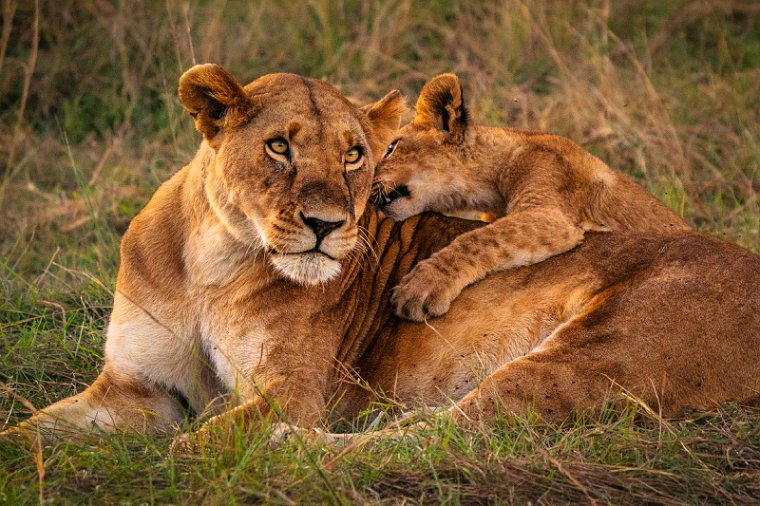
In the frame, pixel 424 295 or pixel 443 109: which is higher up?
pixel 443 109

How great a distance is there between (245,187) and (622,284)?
136 cm

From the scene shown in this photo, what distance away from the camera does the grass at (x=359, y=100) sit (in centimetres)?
300

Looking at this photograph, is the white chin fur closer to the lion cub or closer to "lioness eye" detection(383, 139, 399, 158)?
the lion cub

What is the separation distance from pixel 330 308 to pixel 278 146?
64 cm

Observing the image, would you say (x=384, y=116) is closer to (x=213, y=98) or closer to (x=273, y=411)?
(x=213, y=98)

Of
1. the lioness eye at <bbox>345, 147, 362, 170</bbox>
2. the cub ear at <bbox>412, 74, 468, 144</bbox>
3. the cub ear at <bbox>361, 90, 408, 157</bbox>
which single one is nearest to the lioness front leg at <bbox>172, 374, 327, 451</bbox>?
the lioness eye at <bbox>345, 147, 362, 170</bbox>

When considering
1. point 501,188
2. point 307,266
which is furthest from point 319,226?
point 501,188

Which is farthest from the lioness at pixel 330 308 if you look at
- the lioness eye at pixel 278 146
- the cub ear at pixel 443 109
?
the cub ear at pixel 443 109

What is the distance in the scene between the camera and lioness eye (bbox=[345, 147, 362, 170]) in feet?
12.4

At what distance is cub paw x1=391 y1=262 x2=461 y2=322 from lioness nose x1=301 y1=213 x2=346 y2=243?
542mm

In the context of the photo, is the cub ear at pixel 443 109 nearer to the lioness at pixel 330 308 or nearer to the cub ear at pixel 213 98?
the lioness at pixel 330 308

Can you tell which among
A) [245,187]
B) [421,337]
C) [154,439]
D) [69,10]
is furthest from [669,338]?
[69,10]

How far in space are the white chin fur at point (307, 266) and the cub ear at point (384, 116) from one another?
0.71 m

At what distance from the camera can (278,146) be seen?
3.63 meters
